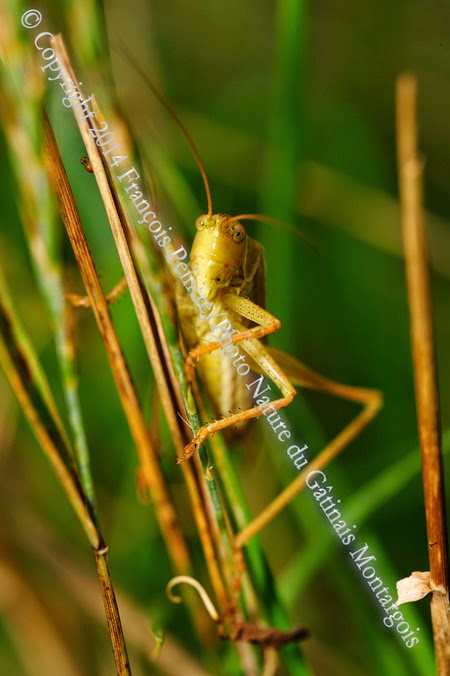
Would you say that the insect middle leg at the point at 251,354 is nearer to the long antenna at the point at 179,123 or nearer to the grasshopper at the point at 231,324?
the grasshopper at the point at 231,324

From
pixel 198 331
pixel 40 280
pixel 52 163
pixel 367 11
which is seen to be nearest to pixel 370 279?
pixel 367 11

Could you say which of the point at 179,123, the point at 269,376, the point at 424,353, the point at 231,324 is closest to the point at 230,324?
the point at 231,324

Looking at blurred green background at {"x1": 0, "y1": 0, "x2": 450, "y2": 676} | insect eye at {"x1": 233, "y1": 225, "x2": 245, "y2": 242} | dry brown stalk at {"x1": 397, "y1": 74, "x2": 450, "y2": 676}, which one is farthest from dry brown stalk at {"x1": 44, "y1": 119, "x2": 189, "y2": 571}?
dry brown stalk at {"x1": 397, "y1": 74, "x2": 450, "y2": 676}

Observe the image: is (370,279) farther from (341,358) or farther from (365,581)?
A: (365,581)

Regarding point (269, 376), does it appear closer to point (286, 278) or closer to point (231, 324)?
point (231, 324)

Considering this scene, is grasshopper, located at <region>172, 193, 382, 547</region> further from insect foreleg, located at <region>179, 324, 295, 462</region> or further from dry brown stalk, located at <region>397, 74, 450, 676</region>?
dry brown stalk, located at <region>397, 74, 450, 676</region>

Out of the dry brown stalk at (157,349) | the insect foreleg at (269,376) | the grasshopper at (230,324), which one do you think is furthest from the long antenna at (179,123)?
the insect foreleg at (269,376)
